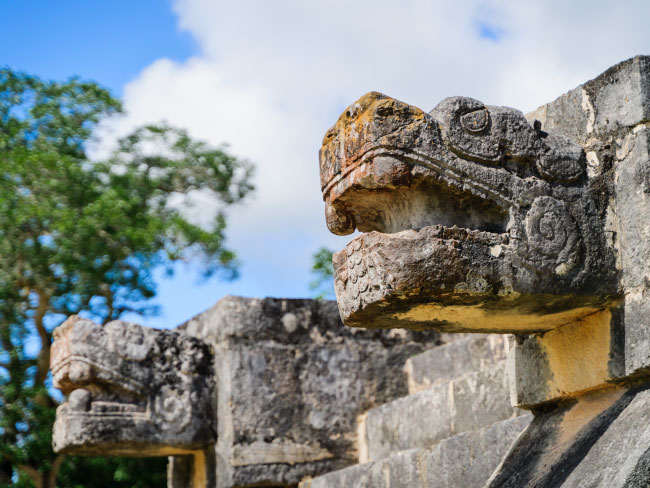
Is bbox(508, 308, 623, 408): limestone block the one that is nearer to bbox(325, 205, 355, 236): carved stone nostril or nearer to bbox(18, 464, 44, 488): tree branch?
bbox(325, 205, 355, 236): carved stone nostril

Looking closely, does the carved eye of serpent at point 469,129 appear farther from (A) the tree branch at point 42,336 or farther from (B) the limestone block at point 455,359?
(A) the tree branch at point 42,336

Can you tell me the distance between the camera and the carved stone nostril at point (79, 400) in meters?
5.71

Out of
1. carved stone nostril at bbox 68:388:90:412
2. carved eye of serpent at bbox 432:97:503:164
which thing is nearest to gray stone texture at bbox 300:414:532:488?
carved eye of serpent at bbox 432:97:503:164

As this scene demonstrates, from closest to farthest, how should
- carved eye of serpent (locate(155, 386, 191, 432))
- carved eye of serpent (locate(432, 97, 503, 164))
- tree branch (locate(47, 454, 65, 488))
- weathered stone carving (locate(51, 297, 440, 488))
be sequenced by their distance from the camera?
carved eye of serpent (locate(432, 97, 503, 164)) → weathered stone carving (locate(51, 297, 440, 488)) → carved eye of serpent (locate(155, 386, 191, 432)) → tree branch (locate(47, 454, 65, 488))

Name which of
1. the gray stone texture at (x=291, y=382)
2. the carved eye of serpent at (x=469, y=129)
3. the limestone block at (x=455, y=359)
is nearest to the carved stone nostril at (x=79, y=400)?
the gray stone texture at (x=291, y=382)

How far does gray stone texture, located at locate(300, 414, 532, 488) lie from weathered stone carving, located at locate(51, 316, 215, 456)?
140 cm

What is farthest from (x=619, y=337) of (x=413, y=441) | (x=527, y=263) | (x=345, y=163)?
(x=413, y=441)

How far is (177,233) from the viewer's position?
498 inches

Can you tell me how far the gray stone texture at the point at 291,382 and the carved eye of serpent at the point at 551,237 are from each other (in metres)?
3.69

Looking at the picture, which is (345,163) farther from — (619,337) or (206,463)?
(206,463)

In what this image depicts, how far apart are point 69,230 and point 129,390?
5.75 meters

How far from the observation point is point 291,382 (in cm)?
630

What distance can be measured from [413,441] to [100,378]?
2088 millimetres

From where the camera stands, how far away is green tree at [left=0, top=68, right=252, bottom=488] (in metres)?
10.3
